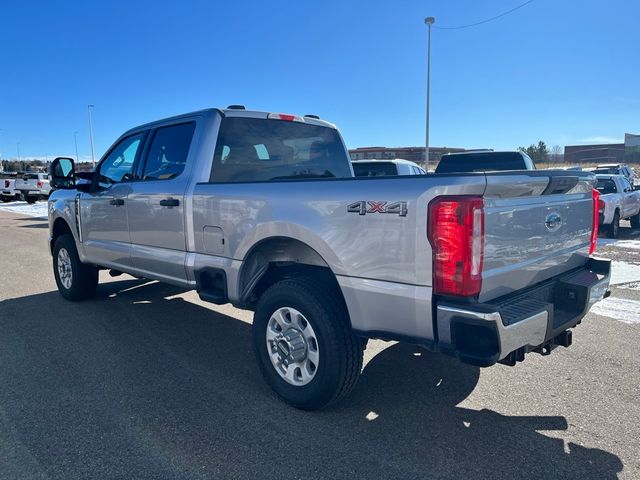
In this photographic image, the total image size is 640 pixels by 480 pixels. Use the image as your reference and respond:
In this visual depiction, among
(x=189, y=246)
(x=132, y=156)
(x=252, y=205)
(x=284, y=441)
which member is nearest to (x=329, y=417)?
(x=284, y=441)

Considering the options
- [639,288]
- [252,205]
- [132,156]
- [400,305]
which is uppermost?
[132,156]

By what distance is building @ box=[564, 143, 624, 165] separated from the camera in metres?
70.6

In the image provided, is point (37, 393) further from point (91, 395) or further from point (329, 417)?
point (329, 417)

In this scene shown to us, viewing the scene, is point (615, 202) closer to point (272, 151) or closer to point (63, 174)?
point (272, 151)

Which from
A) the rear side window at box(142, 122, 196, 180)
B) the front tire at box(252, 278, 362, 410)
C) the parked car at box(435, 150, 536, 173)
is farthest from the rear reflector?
the parked car at box(435, 150, 536, 173)

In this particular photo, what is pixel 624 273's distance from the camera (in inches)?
298

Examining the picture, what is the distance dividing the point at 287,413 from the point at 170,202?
202 centimetres

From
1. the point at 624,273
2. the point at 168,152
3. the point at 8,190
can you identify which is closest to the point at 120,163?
the point at 168,152

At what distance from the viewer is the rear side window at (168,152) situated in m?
4.34

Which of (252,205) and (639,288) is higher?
(252,205)

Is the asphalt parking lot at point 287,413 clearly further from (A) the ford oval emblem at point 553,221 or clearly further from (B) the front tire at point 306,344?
(A) the ford oval emblem at point 553,221

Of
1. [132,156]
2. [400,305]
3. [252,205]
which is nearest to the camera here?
[400,305]

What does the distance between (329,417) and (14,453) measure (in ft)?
6.15

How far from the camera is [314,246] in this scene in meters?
3.13
